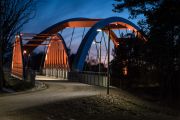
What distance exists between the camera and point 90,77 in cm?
4641

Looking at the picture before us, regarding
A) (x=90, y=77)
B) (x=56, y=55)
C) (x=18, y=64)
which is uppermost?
(x=56, y=55)

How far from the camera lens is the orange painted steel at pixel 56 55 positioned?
70562 millimetres

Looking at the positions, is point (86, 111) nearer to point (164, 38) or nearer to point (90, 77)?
point (164, 38)

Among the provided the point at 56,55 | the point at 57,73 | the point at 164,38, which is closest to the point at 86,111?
the point at 164,38

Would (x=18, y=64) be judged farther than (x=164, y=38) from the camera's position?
Yes

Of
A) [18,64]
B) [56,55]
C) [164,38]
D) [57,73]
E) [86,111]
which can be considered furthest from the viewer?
[56,55]

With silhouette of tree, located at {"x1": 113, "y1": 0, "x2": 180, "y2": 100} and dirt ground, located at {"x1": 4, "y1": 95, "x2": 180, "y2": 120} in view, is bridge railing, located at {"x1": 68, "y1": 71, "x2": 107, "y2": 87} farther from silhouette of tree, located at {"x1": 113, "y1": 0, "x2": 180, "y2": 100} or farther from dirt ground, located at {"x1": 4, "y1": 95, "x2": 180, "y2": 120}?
dirt ground, located at {"x1": 4, "y1": 95, "x2": 180, "y2": 120}

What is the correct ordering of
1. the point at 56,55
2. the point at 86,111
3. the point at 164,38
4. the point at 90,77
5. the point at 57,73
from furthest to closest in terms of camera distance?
the point at 56,55 → the point at 57,73 → the point at 90,77 → the point at 164,38 → the point at 86,111

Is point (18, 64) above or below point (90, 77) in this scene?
above

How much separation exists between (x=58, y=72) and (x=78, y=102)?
1549 inches

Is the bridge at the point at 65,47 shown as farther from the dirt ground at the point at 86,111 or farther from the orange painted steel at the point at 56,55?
the dirt ground at the point at 86,111

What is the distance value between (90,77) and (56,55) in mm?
30839

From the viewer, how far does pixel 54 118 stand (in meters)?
18.6

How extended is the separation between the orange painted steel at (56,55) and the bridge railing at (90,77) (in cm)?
1141
